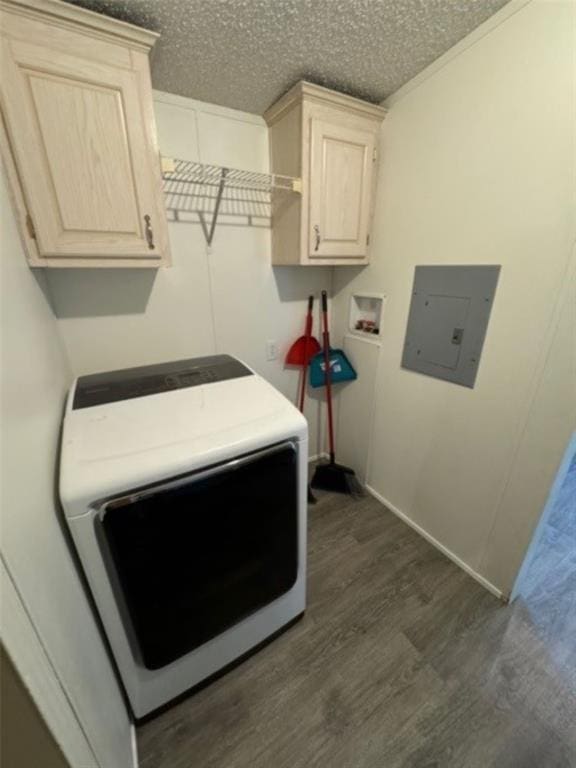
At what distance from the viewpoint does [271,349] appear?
2.05 metres

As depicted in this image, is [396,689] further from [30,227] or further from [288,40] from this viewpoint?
[288,40]

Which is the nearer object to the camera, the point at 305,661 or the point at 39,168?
the point at 39,168

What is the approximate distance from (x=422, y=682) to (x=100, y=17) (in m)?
2.58

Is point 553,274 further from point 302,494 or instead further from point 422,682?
point 422,682

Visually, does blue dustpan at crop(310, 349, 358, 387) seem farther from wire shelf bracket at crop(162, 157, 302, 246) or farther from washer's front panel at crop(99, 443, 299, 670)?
washer's front panel at crop(99, 443, 299, 670)

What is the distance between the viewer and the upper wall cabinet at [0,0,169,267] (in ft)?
3.04

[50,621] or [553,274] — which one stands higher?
[553,274]

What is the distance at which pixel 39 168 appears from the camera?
100 cm

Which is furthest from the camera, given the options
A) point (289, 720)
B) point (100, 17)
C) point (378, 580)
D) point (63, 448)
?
point (378, 580)

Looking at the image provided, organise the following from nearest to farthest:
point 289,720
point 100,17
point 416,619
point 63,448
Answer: point 63,448 → point 100,17 → point 289,720 → point 416,619

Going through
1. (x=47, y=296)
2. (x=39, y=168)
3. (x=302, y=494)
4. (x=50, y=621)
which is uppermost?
(x=39, y=168)

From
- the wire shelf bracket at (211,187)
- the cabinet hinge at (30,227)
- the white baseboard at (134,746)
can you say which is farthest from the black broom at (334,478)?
the cabinet hinge at (30,227)

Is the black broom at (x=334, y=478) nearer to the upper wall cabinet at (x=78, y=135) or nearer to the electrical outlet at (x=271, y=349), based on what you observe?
the electrical outlet at (x=271, y=349)

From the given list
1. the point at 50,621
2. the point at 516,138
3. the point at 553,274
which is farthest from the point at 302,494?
the point at 516,138
